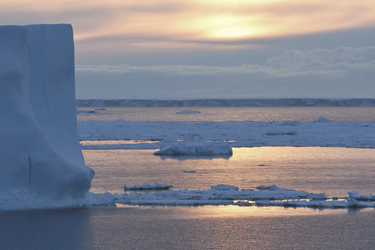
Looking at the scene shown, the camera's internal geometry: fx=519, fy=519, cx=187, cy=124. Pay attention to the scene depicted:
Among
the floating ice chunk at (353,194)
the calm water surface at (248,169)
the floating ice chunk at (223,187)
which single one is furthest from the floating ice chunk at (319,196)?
the floating ice chunk at (223,187)

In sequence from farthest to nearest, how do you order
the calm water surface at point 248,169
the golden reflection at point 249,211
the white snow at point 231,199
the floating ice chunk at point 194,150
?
the floating ice chunk at point 194,150
the calm water surface at point 248,169
the white snow at point 231,199
the golden reflection at point 249,211

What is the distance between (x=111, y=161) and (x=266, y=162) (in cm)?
555

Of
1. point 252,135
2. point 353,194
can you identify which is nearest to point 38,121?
point 353,194

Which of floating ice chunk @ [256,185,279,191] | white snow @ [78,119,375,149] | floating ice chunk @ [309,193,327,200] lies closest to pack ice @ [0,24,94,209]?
floating ice chunk @ [256,185,279,191]

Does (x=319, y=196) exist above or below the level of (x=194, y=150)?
below

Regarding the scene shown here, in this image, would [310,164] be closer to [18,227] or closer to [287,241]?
[287,241]

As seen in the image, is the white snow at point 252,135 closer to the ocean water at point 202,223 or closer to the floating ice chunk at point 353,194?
the ocean water at point 202,223

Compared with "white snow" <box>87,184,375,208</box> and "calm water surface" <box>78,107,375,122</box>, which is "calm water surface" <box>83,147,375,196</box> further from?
"calm water surface" <box>78,107,375,122</box>

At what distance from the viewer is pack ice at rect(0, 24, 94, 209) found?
10.2 meters

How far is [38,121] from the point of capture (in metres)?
11.1

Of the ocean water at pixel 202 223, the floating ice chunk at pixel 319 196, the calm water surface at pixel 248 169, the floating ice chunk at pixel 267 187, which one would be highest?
the calm water surface at pixel 248 169

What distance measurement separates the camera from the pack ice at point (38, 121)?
1020 cm

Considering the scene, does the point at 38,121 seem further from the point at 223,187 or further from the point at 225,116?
the point at 225,116

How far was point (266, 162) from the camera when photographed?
731 inches
